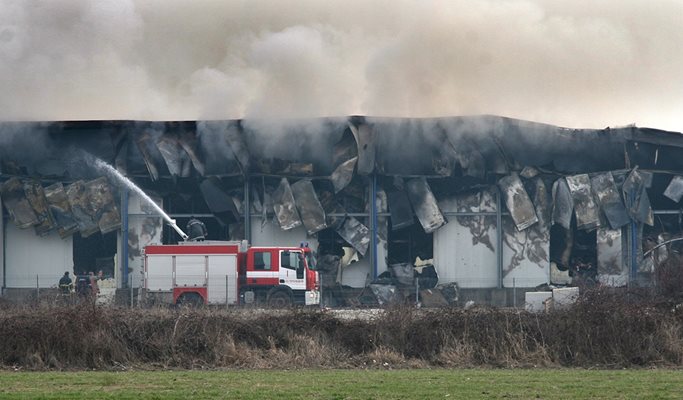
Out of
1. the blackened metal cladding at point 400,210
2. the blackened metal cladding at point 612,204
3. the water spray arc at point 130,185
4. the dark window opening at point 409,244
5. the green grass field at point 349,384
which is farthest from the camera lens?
the dark window opening at point 409,244

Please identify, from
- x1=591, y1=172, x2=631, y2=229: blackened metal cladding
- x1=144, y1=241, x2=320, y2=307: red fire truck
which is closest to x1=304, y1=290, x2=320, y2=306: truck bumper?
x1=144, y1=241, x2=320, y2=307: red fire truck

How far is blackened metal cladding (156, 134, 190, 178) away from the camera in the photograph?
4475 centimetres

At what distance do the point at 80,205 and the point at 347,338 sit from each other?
910 inches

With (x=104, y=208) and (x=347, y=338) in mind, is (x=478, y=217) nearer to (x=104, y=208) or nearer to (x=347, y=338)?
(x=104, y=208)

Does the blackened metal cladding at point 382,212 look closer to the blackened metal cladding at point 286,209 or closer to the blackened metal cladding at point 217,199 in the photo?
the blackened metal cladding at point 286,209

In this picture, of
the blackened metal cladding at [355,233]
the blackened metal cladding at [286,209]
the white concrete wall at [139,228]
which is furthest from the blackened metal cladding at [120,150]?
the blackened metal cladding at [355,233]

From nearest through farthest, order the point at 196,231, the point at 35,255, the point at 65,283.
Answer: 1. the point at 65,283
2. the point at 196,231
3. the point at 35,255

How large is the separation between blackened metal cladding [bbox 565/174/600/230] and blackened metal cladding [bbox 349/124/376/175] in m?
7.89

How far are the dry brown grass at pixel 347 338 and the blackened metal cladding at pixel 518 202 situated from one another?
63.1ft

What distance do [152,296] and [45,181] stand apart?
8.93 m

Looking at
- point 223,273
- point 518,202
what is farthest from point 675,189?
point 223,273

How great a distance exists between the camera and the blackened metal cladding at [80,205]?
45.1 m

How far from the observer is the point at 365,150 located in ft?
146

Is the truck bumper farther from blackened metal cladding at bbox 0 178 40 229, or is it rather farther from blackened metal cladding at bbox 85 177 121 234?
blackened metal cladding at bbox 0 178 40 229
